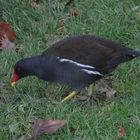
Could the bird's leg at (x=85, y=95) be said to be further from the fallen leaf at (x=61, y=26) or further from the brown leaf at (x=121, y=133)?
the fallen leaf at (x=61, y=26)

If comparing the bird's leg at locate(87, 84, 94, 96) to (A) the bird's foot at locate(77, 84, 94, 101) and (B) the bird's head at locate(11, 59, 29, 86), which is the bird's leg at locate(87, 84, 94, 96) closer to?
(A) the bird's foot at locate(77, 84, 94, 101)


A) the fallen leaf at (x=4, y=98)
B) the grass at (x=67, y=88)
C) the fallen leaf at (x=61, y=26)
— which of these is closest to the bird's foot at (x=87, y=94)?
the grass at (x=67, y=88)

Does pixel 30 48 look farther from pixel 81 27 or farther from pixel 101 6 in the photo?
pixel 101 6

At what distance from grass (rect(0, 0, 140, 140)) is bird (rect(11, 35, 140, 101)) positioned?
20 centimetres

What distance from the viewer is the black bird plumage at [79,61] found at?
16.3 ft

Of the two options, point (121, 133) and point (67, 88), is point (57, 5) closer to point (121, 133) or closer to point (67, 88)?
point (67, 88)

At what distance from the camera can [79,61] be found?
195 inches

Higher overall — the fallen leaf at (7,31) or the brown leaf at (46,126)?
the brown leaf at (46,126)

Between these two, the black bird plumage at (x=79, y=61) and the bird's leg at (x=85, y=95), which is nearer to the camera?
the black bird plumage at (x=79, y=61)

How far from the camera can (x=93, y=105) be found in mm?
5059

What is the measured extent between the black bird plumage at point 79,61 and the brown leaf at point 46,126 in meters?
0.48

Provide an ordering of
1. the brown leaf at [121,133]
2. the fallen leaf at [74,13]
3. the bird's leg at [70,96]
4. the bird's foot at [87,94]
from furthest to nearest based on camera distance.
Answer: the fallen leaf at [74,13]
the bird's foot at [87,94]
the bird's leg at [70,96]
the brown leaf at [121,133]

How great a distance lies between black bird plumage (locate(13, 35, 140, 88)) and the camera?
4.96 metres

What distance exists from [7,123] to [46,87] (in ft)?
2.10
